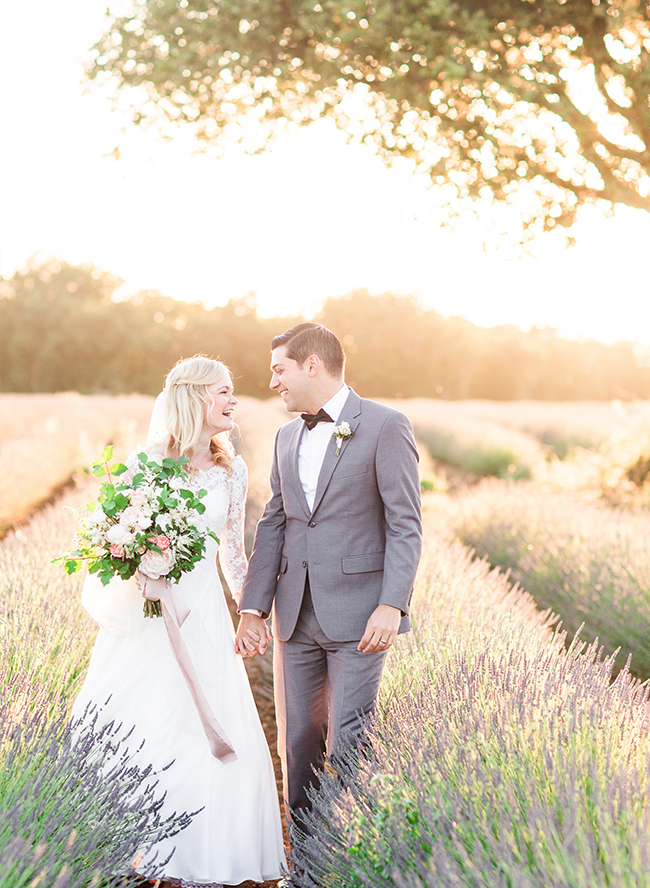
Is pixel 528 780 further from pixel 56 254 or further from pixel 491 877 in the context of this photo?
pixel 56 254

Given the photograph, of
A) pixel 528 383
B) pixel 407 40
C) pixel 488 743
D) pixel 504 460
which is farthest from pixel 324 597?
pixel 528 383

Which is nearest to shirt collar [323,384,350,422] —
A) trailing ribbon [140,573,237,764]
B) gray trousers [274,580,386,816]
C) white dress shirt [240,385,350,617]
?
white dress shirt [240,385,350,617]

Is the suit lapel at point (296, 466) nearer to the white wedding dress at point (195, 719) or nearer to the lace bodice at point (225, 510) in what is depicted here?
the lace bodice at point (225, 510)

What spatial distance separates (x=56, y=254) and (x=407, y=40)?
6542cm

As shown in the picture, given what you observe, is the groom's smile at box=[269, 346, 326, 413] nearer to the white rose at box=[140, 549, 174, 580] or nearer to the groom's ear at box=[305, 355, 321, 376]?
the groom's ear at box=[305, 355, 321, 376]

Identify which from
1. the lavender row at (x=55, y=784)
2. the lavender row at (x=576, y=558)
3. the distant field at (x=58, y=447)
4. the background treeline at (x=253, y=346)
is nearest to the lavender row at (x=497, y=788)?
the lavender row at (x=55, y=784)

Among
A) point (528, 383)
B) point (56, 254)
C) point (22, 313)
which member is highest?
point (56, 254)

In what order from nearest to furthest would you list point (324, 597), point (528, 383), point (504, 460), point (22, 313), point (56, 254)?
point (324, 597) → point (504, 460) → point (22, 313) → point (528, 383) → point (56, 254)

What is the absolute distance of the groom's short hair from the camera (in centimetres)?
309

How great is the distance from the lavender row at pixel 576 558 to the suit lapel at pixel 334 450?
219 cm

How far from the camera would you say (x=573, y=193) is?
740 cm

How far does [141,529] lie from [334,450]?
822 millimetres

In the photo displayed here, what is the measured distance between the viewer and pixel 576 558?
19.5ft

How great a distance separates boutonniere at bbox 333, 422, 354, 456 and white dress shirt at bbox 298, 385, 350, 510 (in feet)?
0.24
